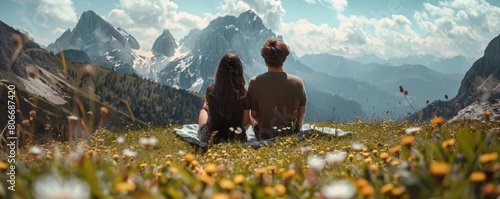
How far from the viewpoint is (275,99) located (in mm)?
8555

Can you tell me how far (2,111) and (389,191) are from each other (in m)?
156

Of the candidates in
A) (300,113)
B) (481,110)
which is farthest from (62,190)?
(481,110)

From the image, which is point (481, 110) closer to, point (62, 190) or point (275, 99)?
point (275, 99)

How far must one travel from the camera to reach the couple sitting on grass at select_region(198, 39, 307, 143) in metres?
8.45

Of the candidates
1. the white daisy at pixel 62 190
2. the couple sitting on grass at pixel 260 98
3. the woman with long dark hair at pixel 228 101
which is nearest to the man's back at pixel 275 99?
the couple sitting on grass at pixel 260 98

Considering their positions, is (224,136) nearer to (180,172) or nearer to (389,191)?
(180,172)

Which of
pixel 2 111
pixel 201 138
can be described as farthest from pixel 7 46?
pixel 201 138

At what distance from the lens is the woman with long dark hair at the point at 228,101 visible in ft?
28.0

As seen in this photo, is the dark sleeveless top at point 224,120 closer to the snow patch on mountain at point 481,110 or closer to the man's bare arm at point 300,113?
the man's bare arm at point 300,113

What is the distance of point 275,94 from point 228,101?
1.12 m

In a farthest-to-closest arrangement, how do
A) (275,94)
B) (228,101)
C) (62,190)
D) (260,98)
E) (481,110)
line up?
(481,110) < (228,101) < (260,98) < (275,94) < (62,190)

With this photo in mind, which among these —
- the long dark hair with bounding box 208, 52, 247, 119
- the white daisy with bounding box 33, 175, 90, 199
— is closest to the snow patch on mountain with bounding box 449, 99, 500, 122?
the long dark hair with bounding box 208, 52, 247, 119

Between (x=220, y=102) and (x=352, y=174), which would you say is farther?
(x=220, y=102)

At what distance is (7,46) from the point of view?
7584 inches
